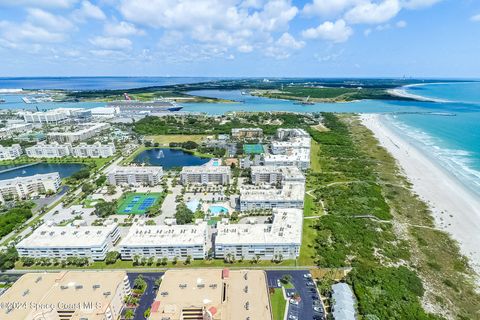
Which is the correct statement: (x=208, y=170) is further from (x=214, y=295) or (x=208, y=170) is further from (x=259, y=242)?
(x=214, y=295)

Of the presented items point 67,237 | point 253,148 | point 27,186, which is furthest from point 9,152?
point 253,148

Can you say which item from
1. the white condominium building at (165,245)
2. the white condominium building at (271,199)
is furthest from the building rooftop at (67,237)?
the white condominium building at (271,199)

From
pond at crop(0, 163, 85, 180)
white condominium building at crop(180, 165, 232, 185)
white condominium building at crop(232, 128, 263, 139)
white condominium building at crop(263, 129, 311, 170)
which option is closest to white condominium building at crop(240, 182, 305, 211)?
white condominium building at crop(180, 165, 232, 185)

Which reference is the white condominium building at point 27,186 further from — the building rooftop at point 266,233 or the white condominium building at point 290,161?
the white condominium building at point 290,161

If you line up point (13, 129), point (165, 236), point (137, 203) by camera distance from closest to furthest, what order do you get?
1. point (165, 236)
2. point (137, 203)
3. point (13, 129)

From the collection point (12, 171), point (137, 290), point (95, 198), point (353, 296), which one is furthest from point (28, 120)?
point (353, 296)

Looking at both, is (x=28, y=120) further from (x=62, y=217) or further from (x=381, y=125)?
(x=381, y=125)
